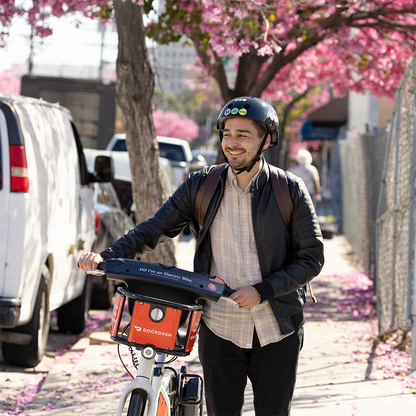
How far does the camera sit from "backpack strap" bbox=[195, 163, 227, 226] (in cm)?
304

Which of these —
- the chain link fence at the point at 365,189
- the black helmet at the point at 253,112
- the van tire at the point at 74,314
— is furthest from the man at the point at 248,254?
the chain link fence at the point at 365,189

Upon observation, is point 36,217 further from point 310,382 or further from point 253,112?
point 253,112

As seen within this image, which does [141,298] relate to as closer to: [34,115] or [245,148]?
[245,148]

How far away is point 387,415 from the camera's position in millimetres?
4328

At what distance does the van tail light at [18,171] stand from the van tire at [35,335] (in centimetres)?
83

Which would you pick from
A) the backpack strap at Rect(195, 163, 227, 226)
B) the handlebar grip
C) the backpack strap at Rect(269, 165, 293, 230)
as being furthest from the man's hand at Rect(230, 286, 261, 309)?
the backpack strap at Rect(195, 163, 227, 226)

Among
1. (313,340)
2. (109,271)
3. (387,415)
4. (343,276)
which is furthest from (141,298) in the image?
(343,276)

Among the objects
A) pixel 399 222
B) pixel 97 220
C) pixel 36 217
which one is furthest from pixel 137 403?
pixel 97 220

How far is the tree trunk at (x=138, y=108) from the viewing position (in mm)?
6480

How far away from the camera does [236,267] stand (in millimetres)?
Answer: 3012

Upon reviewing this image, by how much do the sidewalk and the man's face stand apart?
224 centimetres

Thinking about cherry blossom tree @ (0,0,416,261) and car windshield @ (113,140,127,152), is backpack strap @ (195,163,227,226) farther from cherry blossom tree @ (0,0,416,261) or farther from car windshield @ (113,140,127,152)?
car windshield @ (113,140,127,152)

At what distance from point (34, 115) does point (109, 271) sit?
3539mm

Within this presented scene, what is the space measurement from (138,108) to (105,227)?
204 centimetres
